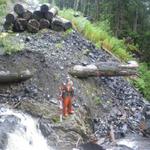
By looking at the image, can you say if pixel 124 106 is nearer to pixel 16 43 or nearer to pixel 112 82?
pixel 112 82

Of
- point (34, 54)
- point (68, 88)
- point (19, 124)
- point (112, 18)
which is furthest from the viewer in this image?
point (112, 18)

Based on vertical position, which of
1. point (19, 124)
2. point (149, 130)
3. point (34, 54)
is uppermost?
point (34, 54)

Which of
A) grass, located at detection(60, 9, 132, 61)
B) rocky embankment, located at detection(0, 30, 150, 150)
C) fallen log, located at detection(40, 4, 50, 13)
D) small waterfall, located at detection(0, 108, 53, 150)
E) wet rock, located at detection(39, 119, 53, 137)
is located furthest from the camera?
grass, located at detection(60, 9, 132, 61)

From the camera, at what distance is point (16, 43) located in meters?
20.6

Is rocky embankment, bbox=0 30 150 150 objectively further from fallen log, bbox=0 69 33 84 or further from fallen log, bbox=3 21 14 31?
fallen log, bbox=3 21 14 31

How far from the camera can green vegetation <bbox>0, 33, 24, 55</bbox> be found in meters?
19.5

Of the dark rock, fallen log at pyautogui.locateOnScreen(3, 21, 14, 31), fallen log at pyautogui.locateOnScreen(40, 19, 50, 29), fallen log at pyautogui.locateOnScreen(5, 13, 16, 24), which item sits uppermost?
fallen log at pyautogui.locateOnScreen(5, 13, 16, 24)

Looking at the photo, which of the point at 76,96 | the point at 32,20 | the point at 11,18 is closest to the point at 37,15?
the point at 32,20

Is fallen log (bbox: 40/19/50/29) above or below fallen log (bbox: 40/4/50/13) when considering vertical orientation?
below

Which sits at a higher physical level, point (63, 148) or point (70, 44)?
point (70, 44)

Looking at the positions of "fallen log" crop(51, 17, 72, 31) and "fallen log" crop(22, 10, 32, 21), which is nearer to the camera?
"fallen log" crop(22, 10, 32, 21)

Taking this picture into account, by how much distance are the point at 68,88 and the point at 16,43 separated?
14.8 ft

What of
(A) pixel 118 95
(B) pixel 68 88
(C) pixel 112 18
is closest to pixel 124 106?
(A) pixel 118 95

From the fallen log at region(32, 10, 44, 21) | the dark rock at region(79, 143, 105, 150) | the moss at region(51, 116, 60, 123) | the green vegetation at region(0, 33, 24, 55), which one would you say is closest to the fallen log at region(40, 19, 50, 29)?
the fallen log at region(32, 10, 44, 21)
